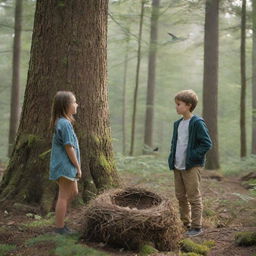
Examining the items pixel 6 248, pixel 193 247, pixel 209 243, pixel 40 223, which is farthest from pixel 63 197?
pixel 209 243

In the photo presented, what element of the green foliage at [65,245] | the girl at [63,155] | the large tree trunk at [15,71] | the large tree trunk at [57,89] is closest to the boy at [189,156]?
the large tree trunk at [57,89]

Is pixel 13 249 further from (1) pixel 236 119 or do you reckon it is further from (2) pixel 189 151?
(1) pixel 236 119

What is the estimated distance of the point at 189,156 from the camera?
4582 millimetres

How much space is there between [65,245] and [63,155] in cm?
104

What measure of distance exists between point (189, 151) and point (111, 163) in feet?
4.87

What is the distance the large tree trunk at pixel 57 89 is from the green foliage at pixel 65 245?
4.02ft

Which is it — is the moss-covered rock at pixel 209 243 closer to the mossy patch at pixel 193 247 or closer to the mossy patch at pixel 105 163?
the mossy patch at pixel 193 247

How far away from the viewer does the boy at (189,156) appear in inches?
180

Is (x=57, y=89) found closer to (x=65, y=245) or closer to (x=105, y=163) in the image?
(x=105, y=163)

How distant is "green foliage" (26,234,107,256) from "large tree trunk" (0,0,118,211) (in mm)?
1227

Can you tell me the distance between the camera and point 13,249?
366 cm

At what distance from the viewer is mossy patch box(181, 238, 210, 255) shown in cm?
384

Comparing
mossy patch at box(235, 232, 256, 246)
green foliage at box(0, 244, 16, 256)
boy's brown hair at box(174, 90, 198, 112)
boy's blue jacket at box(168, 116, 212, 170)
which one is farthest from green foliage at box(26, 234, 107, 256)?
boy's brown hair at box(174, 90, 198, 112)

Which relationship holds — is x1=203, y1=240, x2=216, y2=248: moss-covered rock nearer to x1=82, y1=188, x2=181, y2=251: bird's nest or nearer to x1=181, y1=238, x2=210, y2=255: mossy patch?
x1=181, y1=238, x2=210, y2=255: mossy patch
